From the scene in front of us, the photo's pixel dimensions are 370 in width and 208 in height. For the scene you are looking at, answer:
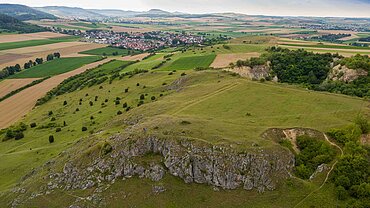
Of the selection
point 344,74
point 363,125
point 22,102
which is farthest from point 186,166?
point 22,102

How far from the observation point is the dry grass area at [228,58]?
15362cm

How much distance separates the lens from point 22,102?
131 meters

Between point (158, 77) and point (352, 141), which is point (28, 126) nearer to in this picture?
point (158, 77)

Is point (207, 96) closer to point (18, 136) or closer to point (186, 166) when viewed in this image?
point (186, 166)

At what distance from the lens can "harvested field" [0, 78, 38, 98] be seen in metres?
146

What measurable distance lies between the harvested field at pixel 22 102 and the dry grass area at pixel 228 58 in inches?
2983

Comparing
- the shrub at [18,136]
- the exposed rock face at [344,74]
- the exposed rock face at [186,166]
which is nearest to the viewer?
the exposed rock face at [186,166]

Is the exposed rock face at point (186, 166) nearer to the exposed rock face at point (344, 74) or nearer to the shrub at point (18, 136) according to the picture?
the shrub at point (18, 136)

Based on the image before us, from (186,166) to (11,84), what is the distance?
132 metres

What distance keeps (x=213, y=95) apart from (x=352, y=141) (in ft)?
126

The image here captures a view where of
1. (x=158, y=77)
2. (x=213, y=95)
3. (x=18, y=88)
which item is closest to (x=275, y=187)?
Answer: (x=213, y=95)

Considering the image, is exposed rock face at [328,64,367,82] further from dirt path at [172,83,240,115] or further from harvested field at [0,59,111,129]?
harvested field at [0,59,111,129]

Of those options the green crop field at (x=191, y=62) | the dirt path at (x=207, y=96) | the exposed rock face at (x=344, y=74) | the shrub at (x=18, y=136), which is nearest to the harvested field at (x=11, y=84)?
the shrub at (x=18, y=136)

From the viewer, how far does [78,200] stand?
52.8 metres
